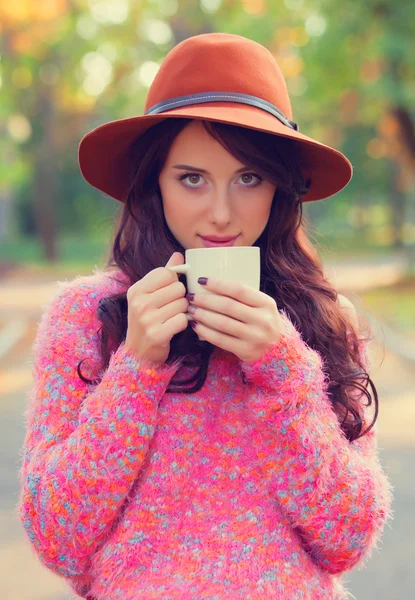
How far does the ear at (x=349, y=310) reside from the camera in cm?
212

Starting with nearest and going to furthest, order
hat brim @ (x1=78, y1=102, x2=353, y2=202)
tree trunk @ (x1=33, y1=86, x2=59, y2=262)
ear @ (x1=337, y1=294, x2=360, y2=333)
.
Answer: hat brim @ (x1=78, y1=102, x2=353, y2=202)
ear @ (x1=337, y1=294, x2=360, y2=333)
tree trunk @ (x1=33, y1=86, x2=59, y2=262)

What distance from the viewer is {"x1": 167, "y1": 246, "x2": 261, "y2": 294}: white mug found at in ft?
5.36

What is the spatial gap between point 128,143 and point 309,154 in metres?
0.43

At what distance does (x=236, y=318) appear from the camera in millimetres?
1650

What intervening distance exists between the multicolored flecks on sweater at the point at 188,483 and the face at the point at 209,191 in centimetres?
25

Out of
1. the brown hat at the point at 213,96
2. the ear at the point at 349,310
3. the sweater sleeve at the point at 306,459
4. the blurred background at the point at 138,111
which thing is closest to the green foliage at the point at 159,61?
the blurred background at the point at 138,111

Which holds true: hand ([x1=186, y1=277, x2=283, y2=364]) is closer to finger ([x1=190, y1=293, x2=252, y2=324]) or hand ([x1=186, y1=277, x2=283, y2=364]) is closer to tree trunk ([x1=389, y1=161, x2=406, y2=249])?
finger ([x1=190, y1=293, x2=252, y2=324])

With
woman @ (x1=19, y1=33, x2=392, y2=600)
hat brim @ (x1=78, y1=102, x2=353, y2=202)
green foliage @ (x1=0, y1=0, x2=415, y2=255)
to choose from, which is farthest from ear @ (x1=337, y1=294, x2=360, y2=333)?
green foliage @ (x1=0, y1=0, x2=415, y2=255)

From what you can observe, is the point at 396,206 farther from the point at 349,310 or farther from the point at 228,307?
the point at 228,307

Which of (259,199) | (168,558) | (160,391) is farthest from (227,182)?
(168,558)

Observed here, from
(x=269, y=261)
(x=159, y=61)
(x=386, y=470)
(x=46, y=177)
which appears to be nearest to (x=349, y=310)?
(x=269, y=261)

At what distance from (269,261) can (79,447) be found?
69 centimetres

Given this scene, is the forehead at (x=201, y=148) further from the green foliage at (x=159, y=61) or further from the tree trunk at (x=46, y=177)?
the tree trunk at (x=46, y=177)

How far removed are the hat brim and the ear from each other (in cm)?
27
